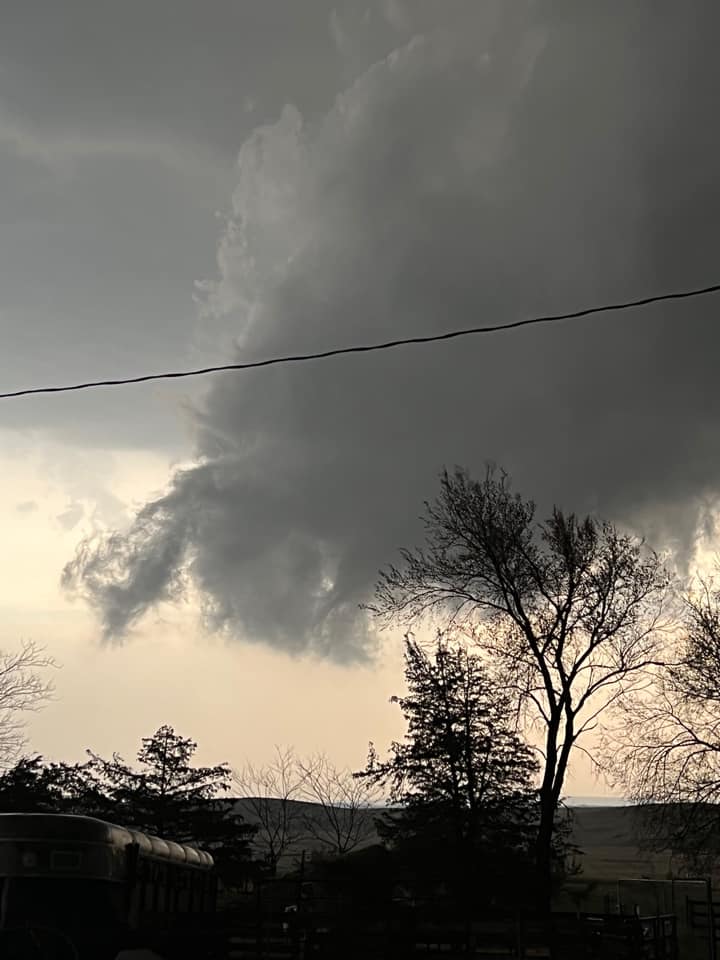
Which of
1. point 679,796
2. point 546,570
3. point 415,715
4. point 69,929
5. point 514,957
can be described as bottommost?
point 514,957

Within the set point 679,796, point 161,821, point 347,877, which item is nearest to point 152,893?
point 679,796

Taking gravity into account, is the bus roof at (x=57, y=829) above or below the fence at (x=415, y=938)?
above

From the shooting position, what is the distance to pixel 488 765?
120 ft

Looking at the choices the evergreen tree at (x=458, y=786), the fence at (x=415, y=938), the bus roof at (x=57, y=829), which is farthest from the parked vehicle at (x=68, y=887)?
the evergreen tree at (x=458, y=786)

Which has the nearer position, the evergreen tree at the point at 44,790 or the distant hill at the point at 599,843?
the evergreen tree at the point at 44,790

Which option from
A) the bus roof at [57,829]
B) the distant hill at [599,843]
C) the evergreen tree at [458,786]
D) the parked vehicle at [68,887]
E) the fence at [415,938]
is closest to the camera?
the parked vehicle at [68,887]

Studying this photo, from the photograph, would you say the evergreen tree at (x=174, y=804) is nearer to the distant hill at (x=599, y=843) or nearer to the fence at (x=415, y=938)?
the distant hill at (x=599, y=843)

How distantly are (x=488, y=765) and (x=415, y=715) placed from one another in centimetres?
413

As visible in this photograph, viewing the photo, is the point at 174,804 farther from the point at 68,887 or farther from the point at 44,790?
the point at 68,887

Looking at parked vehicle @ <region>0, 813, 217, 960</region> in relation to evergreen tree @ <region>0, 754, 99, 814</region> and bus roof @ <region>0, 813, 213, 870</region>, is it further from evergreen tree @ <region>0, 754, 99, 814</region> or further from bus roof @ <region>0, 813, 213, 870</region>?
evergreen tree @ <region>0, 754, 99, 814</region>

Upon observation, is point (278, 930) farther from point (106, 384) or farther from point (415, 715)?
point (415, 715)

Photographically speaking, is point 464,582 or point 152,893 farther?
point 464,582

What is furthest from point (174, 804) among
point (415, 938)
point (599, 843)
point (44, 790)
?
point (599, 843)

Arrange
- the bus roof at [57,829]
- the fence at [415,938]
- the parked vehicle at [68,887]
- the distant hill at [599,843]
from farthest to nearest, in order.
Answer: the distant hill at [599,843] < the fence at [415,938] < the bus roof at [57,829] < the parked vehicle at [68,887]
